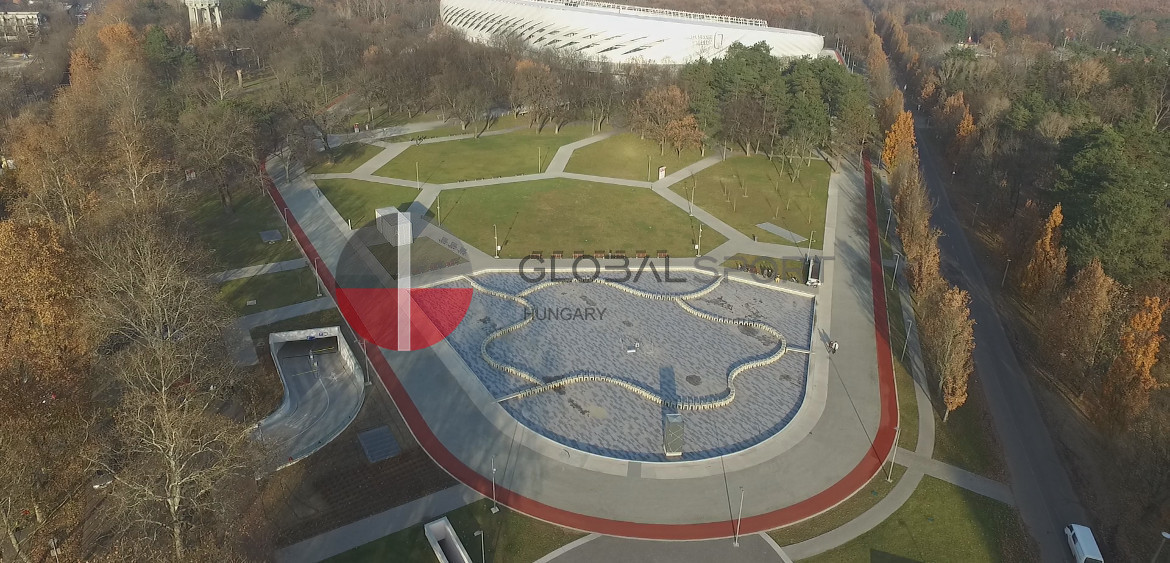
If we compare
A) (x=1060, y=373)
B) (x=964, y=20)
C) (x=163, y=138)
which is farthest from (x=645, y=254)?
(x=964, y=20)

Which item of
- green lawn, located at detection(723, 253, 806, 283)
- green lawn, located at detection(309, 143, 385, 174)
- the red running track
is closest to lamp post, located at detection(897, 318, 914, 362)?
the red running track

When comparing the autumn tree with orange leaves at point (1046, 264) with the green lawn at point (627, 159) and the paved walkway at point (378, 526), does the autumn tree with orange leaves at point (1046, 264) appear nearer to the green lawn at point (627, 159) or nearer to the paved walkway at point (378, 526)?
the green lawn at point (627, 159)

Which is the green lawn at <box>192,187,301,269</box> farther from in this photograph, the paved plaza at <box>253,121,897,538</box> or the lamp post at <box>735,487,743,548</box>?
the lamp post at <box>735,487,743,548</box>

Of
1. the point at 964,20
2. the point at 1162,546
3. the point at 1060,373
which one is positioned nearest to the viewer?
the point at 1162,546

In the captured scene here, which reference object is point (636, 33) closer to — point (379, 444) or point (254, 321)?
point (254, 321)

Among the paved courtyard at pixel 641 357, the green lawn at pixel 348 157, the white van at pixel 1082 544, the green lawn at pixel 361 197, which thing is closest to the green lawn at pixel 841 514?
the paved courtyard at pixel 641 357

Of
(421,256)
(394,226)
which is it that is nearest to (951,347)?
(421,256)

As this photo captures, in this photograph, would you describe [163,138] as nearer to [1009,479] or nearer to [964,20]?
[1009,479]
